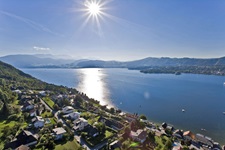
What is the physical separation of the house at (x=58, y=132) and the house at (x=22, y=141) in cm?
289

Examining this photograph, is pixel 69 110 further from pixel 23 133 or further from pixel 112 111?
pixel 23 133

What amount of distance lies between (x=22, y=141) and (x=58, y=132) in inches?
205

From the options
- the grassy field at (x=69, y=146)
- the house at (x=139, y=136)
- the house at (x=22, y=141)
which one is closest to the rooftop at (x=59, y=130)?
the grassy field at (x=69, y=146)

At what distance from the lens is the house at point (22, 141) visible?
22.8 m

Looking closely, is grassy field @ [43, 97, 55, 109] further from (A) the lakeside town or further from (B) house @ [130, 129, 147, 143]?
(B) house @ [130, 129, 147, 143]

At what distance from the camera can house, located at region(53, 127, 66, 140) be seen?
83.4ft

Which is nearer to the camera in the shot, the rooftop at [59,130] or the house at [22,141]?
the house at [22,141]

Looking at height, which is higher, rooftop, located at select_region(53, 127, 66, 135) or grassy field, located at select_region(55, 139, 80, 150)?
rooftop, located at select_region(53, 127, 66, 135)

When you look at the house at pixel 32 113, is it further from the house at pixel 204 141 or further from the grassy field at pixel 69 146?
the house at pixel 204 141

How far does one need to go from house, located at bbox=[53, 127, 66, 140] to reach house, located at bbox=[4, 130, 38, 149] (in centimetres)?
289

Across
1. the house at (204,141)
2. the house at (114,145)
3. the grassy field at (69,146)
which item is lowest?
the house at (204,141)

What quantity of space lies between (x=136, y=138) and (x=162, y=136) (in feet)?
21.8

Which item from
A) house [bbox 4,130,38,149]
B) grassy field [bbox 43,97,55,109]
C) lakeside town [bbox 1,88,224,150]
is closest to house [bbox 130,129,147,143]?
lakeside town [bbox 1,88,224,150]

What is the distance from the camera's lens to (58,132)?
2625 cm
